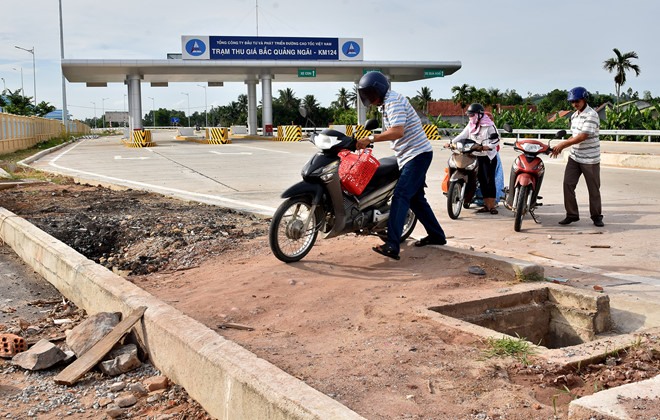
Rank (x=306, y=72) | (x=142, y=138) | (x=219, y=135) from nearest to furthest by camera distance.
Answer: (x=142, y=138)
(x=219, y=135)
(x=306, y=72)

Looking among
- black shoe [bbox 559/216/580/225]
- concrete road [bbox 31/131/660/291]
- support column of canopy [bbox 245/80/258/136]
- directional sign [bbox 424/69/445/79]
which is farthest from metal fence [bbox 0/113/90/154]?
black shoe [bbox 559/216/580/225]

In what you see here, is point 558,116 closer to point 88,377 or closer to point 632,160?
point 632,160

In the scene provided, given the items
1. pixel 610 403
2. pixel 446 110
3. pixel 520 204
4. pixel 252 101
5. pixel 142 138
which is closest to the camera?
pixel 610 403

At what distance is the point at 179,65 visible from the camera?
132 ft

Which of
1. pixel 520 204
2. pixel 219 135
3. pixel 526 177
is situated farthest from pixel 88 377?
pixel 219 135

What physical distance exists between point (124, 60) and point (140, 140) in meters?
6.38

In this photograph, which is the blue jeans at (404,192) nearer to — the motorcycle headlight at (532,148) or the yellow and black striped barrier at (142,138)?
the motorcycle headlight at (532,148)

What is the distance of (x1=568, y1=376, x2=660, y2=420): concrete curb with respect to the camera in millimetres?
2549

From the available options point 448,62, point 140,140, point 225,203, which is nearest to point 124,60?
point 140,140

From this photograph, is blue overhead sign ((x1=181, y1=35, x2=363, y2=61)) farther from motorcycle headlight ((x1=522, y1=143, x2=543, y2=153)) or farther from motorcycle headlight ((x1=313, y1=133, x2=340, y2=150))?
motorcycle headlight ((x1=313, y1=133, x2=340, y2=150))

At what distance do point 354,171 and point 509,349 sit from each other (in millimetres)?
2515

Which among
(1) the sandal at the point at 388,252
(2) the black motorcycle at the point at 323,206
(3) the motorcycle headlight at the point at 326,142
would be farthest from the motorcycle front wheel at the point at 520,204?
(3) the motorcycle headlight at the point at 326,142

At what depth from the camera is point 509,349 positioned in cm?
363

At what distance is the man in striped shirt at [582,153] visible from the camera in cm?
791
